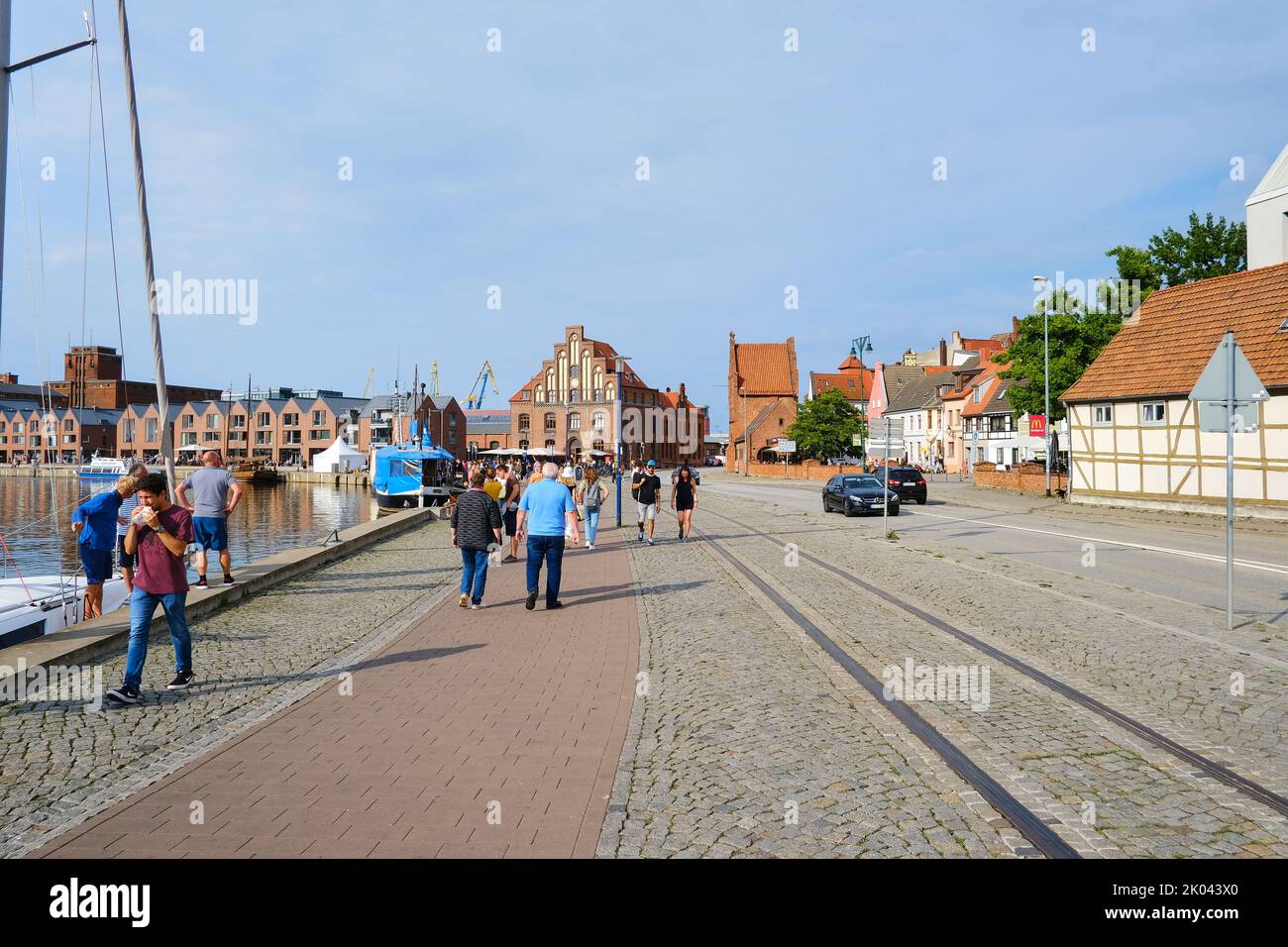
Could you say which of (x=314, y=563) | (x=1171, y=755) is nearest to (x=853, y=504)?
(x=314, y=563)

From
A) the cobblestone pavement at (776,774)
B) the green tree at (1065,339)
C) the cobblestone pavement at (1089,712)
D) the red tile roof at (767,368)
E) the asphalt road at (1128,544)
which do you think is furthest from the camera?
the red tile roof at (767,368)

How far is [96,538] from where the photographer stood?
1115cm

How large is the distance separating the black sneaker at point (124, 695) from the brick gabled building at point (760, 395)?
9161 centimetres

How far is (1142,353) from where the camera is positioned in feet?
96.7

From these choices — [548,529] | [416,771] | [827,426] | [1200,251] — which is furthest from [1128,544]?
[827,426]

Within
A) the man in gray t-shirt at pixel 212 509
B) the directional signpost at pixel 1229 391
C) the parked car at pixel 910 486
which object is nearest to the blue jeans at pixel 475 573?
the man in gray t-shirt at pixel 212 509

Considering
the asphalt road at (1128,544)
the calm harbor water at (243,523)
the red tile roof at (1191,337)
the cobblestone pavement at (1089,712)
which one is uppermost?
the red tile roof at (1191,337)

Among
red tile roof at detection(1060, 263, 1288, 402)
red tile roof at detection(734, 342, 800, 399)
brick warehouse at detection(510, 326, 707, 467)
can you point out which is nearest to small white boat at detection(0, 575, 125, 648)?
red tile roof at detection(1060, 263, 1288, 402)

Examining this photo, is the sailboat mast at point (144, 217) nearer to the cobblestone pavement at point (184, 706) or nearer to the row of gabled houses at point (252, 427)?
the cobblestone pavement at point (184, 706)

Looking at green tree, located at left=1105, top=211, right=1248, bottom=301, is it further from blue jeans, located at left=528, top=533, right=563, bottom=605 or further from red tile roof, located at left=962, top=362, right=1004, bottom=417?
blue jeans, located at left=528, top=533, right=563, bottom=605

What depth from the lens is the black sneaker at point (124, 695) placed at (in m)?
6.34

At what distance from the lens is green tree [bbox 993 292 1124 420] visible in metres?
37.7

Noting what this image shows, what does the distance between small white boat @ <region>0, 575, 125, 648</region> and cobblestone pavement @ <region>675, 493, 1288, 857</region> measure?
9.06 meters

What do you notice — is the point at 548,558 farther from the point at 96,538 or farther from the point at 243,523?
the point at 243,523
